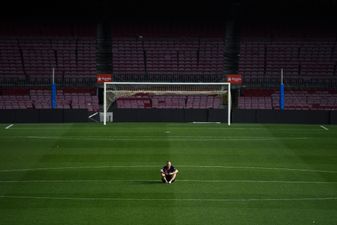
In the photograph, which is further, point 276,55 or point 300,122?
point 276,55

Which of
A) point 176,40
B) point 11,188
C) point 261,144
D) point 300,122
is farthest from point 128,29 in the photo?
point 11,188

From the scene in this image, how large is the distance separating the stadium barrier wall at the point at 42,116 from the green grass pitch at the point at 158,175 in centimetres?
173

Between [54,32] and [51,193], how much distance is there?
118ft

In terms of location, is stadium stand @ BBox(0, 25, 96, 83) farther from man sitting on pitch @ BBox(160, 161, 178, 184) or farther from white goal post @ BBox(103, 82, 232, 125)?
man sitting on pitch @ BBox(160, 161, 178, 184)

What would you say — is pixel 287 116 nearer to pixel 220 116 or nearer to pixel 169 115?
pixel 220 116

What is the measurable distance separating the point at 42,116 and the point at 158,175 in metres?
18.6

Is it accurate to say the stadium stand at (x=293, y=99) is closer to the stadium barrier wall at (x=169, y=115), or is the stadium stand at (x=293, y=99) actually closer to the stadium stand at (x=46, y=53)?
the stadium barrier wall at (x=169, y=115)

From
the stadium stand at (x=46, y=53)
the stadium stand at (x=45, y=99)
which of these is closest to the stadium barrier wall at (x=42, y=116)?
the stadium stand at (x=45, y=99)

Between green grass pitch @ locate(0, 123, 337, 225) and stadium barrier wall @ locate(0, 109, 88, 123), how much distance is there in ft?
5.67

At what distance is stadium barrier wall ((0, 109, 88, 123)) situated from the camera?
4744 centimetres

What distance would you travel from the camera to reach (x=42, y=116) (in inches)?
1874

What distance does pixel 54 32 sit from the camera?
6156cm

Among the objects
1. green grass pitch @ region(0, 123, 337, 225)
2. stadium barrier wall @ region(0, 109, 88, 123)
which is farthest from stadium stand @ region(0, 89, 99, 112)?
green grass pitch @ region(0, 123, 337, 225)

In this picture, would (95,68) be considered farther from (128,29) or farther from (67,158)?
(67,158)
